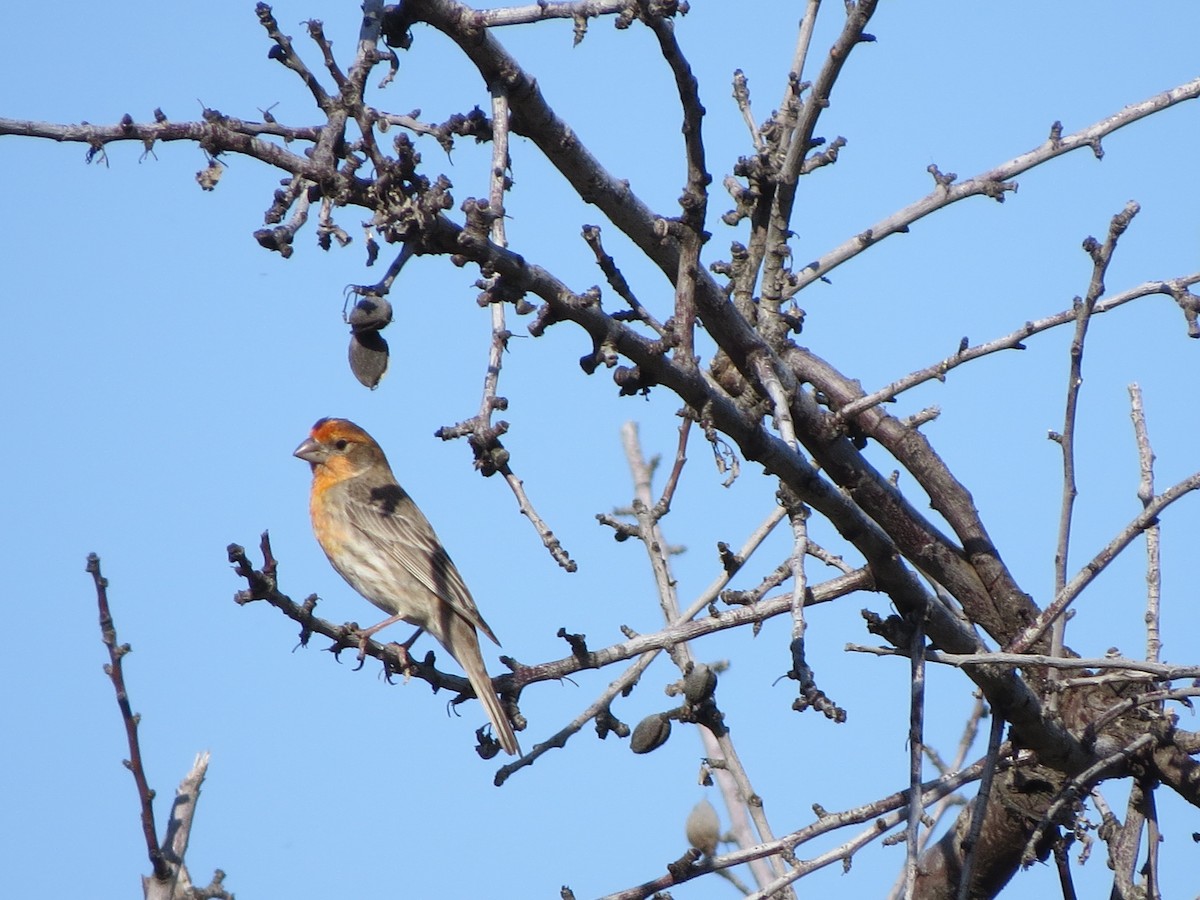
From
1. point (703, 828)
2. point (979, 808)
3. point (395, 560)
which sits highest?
point (395, 560)

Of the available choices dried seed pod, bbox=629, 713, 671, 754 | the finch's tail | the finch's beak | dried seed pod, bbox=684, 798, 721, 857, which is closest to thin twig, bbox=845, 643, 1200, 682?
dried seed pod, bbox=629, 713, 671, 754

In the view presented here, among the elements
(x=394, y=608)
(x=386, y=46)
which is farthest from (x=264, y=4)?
(x=394, y=608)

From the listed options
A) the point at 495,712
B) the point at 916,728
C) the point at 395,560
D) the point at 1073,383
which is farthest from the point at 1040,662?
the point at 395,560

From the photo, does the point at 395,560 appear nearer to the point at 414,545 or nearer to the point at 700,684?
the point at 414,545

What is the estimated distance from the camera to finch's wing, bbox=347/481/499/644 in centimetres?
673

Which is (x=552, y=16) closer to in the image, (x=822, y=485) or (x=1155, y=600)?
(x=822, y=485)

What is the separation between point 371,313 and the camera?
2.55 metres

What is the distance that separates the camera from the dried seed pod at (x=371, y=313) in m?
2.54

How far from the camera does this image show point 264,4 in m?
2.81

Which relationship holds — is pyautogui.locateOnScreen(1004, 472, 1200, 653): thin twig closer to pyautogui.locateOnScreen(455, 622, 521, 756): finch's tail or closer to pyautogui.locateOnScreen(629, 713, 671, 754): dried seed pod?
pyautogui.locateOnScreen(629, 713, 671, 754): dried seed pod

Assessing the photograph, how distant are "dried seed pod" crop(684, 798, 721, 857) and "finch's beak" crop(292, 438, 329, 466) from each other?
13.4ft

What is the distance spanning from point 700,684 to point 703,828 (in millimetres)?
869

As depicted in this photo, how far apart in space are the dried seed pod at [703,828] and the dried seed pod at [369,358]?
2.15 meters

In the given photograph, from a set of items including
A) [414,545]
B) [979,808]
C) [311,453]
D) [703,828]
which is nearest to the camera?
[979,808]
